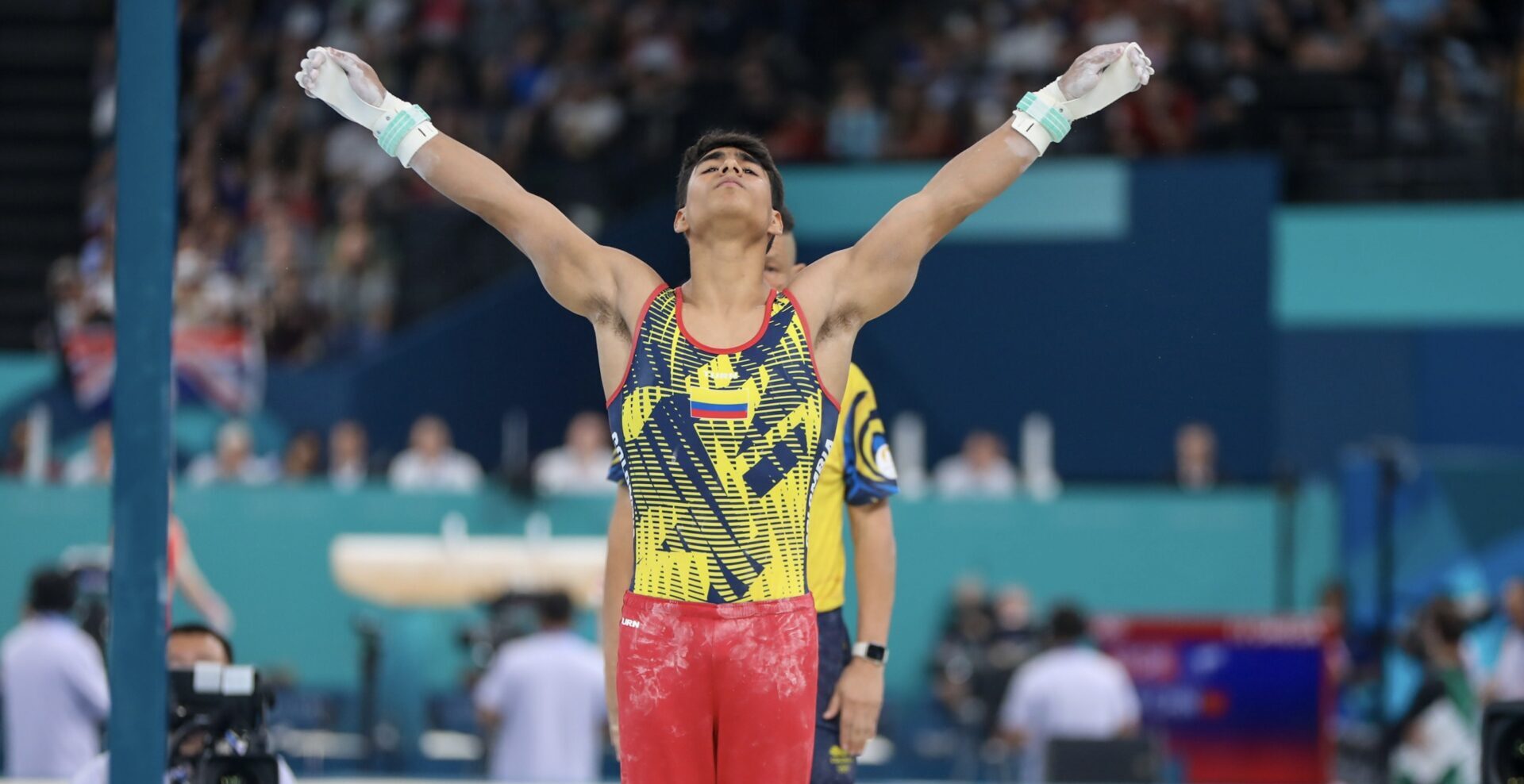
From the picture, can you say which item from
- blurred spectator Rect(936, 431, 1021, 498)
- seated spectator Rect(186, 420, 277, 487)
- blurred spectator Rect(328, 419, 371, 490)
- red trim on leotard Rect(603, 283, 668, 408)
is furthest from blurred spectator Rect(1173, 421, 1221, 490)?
red trim on leotard Rect(603, 283, 668, 408)

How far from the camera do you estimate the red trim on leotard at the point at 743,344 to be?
3791 mm

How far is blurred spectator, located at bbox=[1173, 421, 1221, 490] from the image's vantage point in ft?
37.3

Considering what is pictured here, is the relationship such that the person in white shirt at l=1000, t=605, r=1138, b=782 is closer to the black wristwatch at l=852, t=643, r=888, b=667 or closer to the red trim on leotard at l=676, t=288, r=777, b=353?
the black wristwatch at l=852, t=643, r=888, b=667

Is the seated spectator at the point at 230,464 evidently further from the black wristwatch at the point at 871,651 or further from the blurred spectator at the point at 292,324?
the black wristwatch at the point at 871,651

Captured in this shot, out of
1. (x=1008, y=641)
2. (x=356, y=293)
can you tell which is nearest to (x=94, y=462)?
(x=356, y=293)

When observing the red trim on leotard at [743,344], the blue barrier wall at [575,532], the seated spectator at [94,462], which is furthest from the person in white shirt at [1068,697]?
the seated spectator at [94,462]

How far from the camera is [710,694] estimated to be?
3.75 metres

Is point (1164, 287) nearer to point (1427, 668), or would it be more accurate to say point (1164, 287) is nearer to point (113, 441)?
point (113, 441)

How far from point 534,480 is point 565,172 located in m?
2.95

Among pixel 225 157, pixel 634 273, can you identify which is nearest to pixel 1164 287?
pixel 634 273

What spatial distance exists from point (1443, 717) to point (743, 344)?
6589 mm

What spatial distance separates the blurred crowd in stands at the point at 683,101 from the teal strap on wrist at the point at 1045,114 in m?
8.26

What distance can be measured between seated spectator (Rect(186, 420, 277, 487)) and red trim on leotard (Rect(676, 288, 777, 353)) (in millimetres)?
8087

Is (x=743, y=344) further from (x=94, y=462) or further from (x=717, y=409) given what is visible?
(x=94, y=462)
